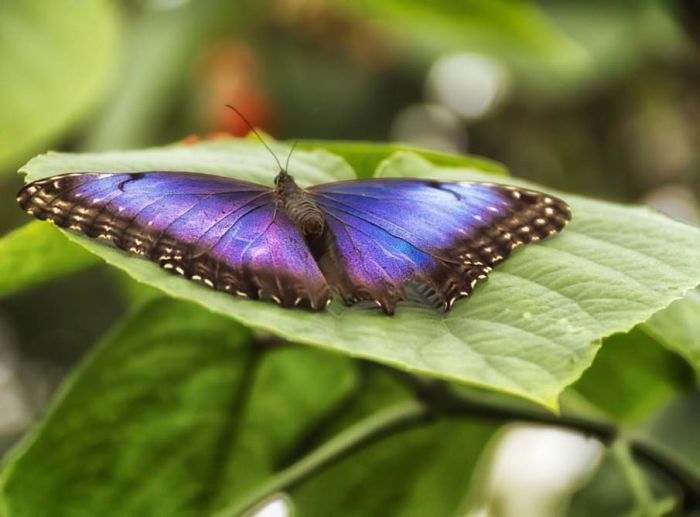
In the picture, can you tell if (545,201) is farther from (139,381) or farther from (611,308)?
(139,381)

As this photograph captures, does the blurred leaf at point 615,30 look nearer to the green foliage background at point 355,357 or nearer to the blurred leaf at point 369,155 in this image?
the green foliage background at point 355,357

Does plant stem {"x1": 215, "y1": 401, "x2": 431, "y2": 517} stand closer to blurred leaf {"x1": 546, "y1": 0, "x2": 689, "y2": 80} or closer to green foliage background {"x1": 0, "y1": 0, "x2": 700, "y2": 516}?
green foliage background {"x1": 0, "y1": 0, "x2": 700, "y2": 516}

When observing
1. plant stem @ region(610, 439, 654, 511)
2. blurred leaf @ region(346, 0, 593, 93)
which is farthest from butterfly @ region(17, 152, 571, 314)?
blurred leaf @ region(346, 0, 593, 93)

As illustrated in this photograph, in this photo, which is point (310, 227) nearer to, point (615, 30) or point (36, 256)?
point (36, 256)

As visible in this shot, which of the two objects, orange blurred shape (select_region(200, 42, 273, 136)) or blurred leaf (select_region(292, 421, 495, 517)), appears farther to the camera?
orange blurred shape (select_region(200, 42, 273, 136))

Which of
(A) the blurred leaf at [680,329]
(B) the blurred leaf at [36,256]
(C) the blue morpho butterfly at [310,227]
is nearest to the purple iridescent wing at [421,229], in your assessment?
(C) the blue morpho butterfly at [310,227]

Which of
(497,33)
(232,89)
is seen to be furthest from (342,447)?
(232,89)
